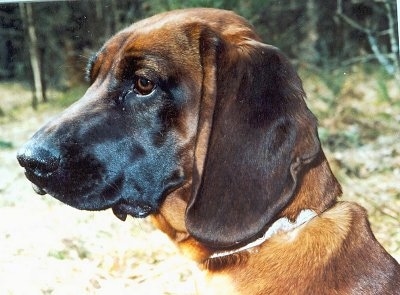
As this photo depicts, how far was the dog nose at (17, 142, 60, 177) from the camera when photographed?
165 cm

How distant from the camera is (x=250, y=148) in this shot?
166cm

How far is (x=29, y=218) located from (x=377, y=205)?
141 cm

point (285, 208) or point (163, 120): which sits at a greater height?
point (163, 120)

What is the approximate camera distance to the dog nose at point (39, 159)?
165cm

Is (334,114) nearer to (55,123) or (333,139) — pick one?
(333,139)

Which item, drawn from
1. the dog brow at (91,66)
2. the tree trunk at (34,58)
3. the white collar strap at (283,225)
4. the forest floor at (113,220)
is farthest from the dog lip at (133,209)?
the tree trunk at (34,58)

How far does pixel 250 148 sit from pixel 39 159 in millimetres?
597

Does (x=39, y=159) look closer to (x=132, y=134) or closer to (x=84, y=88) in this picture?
(x=132, y=134)

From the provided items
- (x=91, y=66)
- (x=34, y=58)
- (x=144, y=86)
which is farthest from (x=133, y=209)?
(x=34, y=58)

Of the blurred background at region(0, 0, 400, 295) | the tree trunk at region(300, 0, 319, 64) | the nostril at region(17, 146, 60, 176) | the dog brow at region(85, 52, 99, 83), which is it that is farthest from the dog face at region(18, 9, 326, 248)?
the tree trunk at region(300, 0, 319, 64)

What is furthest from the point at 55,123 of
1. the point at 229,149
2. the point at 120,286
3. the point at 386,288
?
the point at 386,288

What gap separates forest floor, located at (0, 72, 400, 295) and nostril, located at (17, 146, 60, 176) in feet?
2.31

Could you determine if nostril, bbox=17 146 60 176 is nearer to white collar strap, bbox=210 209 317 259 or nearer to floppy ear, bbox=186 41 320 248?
floppy ear, bbox=186 41 320 248

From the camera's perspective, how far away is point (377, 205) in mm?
2389
